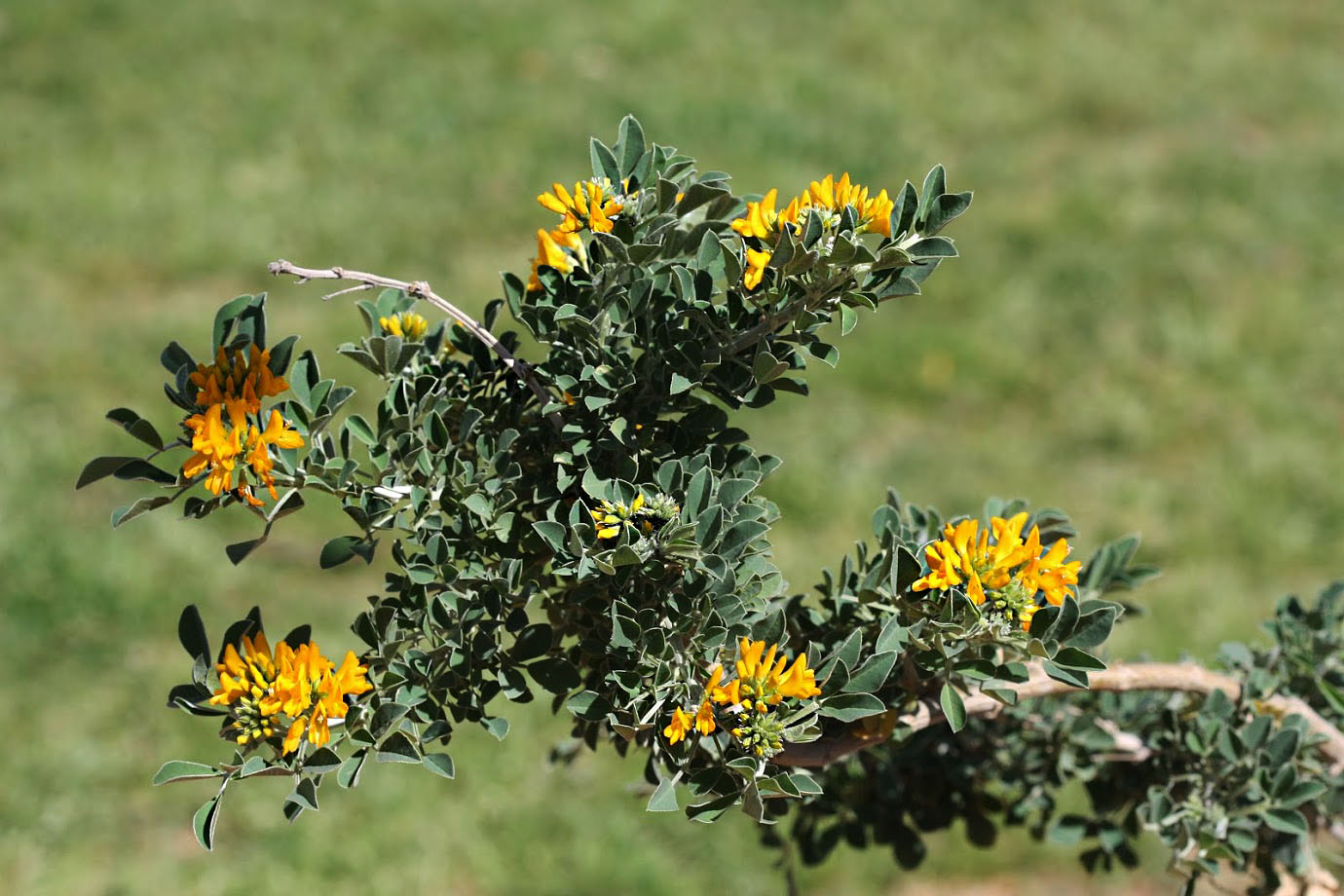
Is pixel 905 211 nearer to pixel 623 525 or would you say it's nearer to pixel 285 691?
pixel 623 525

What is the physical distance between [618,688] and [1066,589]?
16.2 inches

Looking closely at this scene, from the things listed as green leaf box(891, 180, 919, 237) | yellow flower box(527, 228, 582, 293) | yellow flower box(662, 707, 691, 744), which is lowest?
yellow flower box(662, 707, 691, 744)

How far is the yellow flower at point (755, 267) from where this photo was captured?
3.44 ft

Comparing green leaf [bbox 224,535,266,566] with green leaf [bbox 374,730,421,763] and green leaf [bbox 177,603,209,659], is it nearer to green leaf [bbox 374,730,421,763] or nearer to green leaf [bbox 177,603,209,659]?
green leaf [bbox 177,603,209,659]

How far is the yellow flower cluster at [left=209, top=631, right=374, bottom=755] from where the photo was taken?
103 cm

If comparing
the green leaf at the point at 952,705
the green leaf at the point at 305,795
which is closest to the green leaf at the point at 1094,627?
the green leaf at the point at 952,705

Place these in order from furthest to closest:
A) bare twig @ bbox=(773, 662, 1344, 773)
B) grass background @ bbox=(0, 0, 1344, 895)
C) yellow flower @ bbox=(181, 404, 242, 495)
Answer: grass background @ bbox=(0, 0, 1344, 895), bare twig @ bbox=(773, 662, 1344, 773), yellow flower @ bbox=(181, 404, 242, 495)

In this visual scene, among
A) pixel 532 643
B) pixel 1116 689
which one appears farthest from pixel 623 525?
pixel 1116 689

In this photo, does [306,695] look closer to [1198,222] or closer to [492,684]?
[492,684]

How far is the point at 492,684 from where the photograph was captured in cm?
118

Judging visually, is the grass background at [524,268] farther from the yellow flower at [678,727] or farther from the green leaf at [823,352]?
the green leaf at [823,352]

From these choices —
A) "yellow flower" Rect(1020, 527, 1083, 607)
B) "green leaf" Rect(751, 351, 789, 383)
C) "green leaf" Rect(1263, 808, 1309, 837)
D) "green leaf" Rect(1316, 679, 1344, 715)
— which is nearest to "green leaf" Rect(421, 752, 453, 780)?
"green leaf" Rect(751, 351, 789, 383)

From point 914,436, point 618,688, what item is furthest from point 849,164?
point 618,688

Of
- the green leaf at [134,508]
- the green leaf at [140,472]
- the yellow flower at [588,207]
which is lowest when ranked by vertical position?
the green leaf at [134,508]
